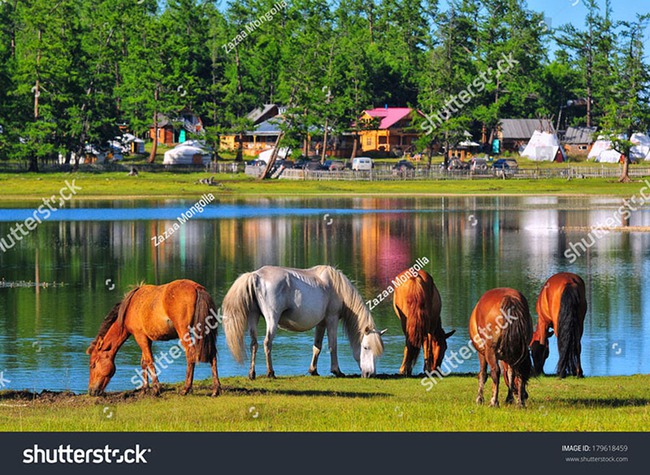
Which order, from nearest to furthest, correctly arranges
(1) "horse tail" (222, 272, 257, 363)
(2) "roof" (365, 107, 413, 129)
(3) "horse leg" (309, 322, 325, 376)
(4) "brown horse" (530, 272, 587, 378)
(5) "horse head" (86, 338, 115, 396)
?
(5) "horse head" (86, 338, 115, 396), (1) "horse tail" (222, 272, 257, 363), (4) "brown horse" (530, 272, 587, 378), (3) "horse leg" (309, 322, 325, 376), (2) "roof" (365, 107, 413, 129)

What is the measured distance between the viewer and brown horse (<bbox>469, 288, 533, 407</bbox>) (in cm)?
1641

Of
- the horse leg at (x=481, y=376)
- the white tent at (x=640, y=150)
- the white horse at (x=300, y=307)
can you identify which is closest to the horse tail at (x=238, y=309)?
the white horse at (x=300, y=307)

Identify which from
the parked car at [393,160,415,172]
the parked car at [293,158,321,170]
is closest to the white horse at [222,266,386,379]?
the parked car at [293,158,321,170]

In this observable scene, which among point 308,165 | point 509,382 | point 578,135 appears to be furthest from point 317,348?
point 578,135

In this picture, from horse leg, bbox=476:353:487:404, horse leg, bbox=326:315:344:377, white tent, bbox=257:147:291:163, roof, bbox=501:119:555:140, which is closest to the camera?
horse leg, bbox=476:353:487:404

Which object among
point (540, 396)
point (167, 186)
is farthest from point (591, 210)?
point (540, 396)

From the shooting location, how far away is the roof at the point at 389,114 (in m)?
138

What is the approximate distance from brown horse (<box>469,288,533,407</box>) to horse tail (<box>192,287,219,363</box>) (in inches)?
150

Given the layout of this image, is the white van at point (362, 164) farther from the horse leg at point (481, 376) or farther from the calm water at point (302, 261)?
the horse leg at point (481, 376)

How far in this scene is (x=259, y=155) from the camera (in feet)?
429

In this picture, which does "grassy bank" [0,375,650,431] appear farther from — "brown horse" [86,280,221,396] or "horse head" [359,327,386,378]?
"horse head" [359,327,386,378]

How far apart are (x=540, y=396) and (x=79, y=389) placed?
8272 millimetres

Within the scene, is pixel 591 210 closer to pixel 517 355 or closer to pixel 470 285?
pixel 470 285

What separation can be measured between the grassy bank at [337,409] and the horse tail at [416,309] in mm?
1596
